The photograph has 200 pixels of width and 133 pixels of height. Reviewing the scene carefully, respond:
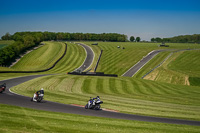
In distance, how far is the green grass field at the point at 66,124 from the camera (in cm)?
1427

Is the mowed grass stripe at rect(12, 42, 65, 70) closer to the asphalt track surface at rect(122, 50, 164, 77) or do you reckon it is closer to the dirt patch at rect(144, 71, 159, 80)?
the asphalt track surface at rect(122, 50, 164, 77)

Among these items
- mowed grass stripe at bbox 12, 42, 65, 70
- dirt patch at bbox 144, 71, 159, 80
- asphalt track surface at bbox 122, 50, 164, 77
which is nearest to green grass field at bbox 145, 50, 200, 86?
dirt patch at bbox 144, 71, 159, 80

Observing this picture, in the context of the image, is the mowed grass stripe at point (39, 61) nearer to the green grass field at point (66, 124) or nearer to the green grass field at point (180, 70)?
the green grass field at point (180, 70)

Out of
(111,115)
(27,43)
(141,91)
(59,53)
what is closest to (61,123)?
(111,115)

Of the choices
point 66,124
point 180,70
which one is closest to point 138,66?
point 180,70

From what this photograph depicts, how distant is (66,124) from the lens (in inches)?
624

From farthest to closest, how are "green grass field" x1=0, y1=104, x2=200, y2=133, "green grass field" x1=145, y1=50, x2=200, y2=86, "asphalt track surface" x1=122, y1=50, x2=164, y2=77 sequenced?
"asphalt track surface" x1=122, y1=50, x2=164, y2=77 → "green grass field" x1=145, y1=50, x2=200, y2=86 → "green grass field" x1=0, y1=104, x2=200, y2=133

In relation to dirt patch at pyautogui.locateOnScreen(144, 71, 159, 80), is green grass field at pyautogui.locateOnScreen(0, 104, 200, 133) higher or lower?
higher

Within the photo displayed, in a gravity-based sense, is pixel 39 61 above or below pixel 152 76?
above

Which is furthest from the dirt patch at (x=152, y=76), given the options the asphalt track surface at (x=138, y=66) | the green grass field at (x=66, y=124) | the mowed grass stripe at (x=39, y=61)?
the green grass field at (x=66, y=124)

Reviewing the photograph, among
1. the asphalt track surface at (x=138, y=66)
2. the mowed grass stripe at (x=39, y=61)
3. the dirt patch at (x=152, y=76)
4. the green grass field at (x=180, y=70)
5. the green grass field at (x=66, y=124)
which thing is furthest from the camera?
the mowed grass stripe at (x=39, y=61)

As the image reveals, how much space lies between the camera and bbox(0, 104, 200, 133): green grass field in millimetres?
14273

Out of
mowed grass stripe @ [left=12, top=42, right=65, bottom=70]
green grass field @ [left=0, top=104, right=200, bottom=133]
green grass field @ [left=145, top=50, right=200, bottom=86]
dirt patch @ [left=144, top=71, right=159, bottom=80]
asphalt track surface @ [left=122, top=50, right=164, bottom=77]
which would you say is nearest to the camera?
green grass field @ [left=0, top=104, right=200, bottom=133]

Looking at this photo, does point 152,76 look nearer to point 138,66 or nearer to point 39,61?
point 138,66
